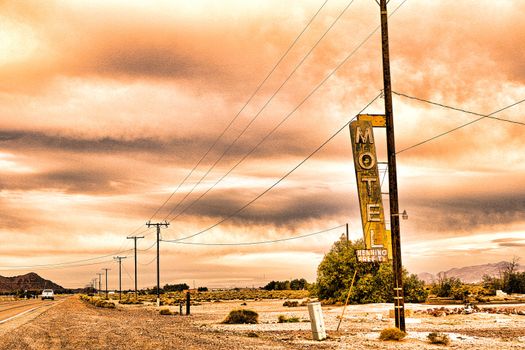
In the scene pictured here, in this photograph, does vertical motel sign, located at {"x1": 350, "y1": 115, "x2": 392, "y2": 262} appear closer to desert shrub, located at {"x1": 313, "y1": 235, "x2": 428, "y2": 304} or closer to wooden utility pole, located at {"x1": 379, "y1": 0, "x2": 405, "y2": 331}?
wooden utility pole, located at {"x1": 379, "y1": 0, "x2": 405, "y2": 331}

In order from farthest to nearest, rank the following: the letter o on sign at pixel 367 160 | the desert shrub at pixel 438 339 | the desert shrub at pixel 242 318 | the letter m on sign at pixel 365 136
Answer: the desert shrub at pixel 242 318 < the letter m on sign at pixel 365 136 < the letter o on sign at pixel 367 160 < the desert shrub at pixel 438 339

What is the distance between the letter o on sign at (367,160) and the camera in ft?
85.1

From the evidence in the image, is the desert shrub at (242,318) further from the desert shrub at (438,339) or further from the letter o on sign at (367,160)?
the desert shrub at (438,339)

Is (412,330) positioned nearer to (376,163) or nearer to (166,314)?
(376,163)

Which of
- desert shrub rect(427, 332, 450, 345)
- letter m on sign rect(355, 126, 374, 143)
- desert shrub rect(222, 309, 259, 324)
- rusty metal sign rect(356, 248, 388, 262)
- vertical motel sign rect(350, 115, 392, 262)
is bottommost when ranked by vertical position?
desert shrub rect(222, 309, 259, 324)

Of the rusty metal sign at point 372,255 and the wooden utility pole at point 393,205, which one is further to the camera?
the rusty metal sign at point 372,255

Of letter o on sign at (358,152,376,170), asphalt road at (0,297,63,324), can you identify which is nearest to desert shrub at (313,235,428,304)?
asphalt road at (0,297,63,324)

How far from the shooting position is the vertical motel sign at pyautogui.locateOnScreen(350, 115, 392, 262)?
25766mm

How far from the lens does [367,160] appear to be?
26016mm

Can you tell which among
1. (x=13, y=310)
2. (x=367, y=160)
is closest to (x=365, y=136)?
(x=367, y=160)

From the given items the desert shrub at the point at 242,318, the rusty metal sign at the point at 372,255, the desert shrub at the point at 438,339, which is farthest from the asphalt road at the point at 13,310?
the desert shrub at the point at 438,339

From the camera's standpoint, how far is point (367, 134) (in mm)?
26094

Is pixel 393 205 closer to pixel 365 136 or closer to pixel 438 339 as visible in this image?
pixel 365 136

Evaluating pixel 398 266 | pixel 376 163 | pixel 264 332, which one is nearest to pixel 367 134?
pixel 376 163
